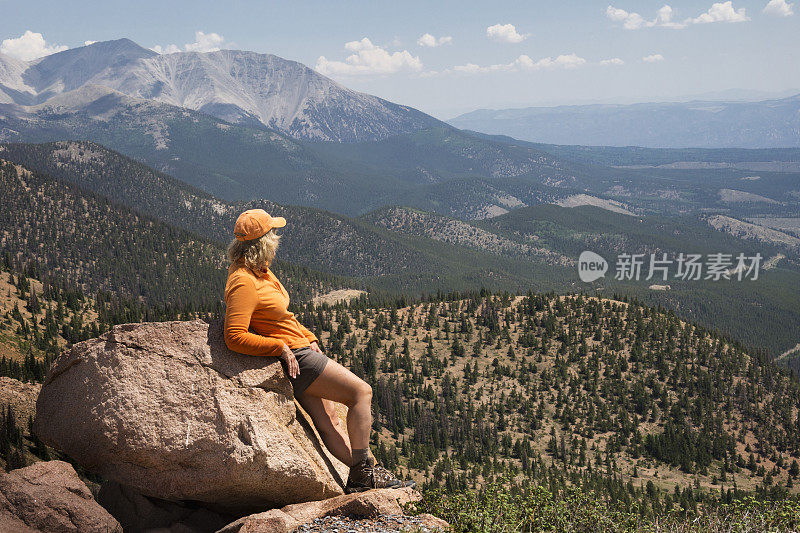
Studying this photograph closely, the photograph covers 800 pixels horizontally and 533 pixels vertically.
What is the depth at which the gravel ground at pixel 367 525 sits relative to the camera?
13031 millimetres

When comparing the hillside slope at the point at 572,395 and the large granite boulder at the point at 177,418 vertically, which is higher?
the large granite boulder at the point at 177,418

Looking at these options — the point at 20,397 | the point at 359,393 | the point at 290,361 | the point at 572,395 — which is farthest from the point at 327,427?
the point at 572,395

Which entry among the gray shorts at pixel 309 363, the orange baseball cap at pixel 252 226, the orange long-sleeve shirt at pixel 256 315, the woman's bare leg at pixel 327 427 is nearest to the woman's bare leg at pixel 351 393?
the gray shorts at pixel 309 363

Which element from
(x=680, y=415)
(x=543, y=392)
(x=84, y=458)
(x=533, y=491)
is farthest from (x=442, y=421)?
(x=84, y=458)

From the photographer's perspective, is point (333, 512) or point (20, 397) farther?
point (20, 397)

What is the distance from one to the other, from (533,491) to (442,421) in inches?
2783

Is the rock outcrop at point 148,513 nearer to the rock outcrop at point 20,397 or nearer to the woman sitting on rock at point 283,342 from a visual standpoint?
the woman sitting on rock at point 283,342

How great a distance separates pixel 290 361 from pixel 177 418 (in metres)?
2.81

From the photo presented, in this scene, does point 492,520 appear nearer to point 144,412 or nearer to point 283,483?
point 283,483

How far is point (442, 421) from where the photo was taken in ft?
284

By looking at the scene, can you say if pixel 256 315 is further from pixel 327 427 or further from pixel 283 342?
pixel 327 427

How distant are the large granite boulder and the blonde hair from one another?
223 centimetres

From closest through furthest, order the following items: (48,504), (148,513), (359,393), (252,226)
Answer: (48,504)
(252,226)
(359,393)
(148,513)

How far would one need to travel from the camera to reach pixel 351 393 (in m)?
14.2
